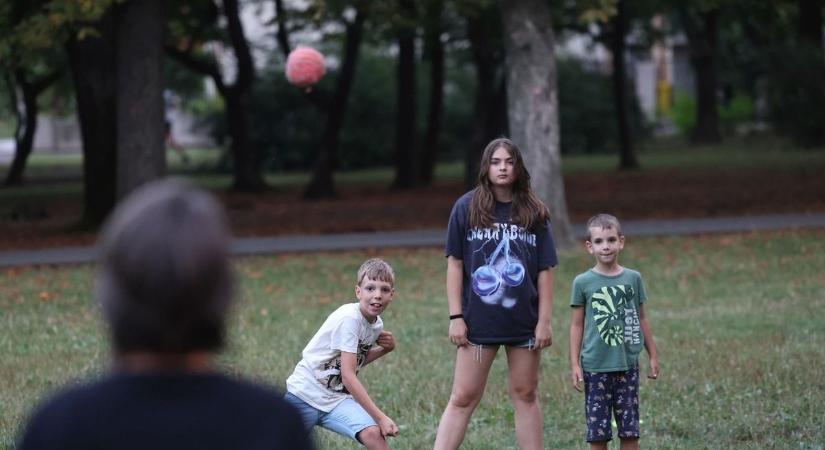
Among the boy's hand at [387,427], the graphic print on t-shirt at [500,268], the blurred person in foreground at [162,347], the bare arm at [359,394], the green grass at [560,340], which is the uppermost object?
the blurred person in foreground at [162,347]

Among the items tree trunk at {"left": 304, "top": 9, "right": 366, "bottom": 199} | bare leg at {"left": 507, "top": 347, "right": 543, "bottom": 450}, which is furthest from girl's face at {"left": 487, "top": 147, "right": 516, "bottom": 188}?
tree trunk at {"left": 304, "top": 9, "right": 366, "bottom": 199}

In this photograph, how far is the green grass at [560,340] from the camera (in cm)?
767

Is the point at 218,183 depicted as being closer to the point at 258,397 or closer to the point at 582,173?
the point at 582,173

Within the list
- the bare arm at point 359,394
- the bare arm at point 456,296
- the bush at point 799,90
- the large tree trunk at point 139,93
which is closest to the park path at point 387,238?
the large tree trunk at point 139,93

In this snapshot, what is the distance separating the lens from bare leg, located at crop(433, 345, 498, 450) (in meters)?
6.43

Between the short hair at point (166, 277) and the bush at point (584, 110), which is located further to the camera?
the bush at point (584, 110)

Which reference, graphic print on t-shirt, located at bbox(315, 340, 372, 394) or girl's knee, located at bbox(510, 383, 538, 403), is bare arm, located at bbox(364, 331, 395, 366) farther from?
girl's knee, located at bbox(510, 383, 538, 403)

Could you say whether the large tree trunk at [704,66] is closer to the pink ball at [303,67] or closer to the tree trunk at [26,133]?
the tree trunk at [26,133]

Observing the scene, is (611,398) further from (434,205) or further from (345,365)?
(434,205)

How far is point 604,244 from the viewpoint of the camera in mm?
6121

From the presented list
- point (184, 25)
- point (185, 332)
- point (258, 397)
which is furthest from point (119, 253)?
point (184, 25)

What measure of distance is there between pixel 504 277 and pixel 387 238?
13.1 meters

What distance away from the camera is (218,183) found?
37.8 meters

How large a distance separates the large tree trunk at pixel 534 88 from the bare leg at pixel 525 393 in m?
9.79
